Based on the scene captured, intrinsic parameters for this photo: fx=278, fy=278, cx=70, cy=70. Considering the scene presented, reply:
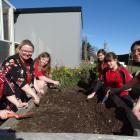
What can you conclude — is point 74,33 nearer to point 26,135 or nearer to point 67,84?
point 67,84

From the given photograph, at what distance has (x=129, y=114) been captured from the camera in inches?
174

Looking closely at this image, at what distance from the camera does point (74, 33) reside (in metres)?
12.1

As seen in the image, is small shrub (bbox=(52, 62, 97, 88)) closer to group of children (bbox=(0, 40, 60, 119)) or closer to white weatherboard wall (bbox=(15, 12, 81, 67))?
white weatherboard wall (bbox=(15, 12, 81, 67))

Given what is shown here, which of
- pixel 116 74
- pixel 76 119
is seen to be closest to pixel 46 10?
pixel 116 74

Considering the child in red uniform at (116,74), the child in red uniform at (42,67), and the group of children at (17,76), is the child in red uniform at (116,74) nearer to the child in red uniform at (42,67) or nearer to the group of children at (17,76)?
the child in red uniform at (42,67)

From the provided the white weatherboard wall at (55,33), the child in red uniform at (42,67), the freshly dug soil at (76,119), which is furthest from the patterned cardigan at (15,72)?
the white weatherboard wall at (55,33)

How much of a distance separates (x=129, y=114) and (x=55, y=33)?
26.9 ft

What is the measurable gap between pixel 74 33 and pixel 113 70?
21.2 feet

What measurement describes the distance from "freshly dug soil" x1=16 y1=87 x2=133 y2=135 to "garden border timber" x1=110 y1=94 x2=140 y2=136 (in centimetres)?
10

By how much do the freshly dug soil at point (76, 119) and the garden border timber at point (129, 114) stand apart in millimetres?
103

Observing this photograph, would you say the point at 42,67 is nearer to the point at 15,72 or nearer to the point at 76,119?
the point at 76,119

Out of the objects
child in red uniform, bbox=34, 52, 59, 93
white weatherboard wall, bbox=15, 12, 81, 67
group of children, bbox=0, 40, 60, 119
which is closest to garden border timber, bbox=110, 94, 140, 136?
group of children, bbox=0, 40, 60, 119

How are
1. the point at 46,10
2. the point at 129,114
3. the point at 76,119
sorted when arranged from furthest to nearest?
the point at 46,10 → the point at 76,119 → the point at 129,114

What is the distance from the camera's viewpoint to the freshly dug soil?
4.13 m
